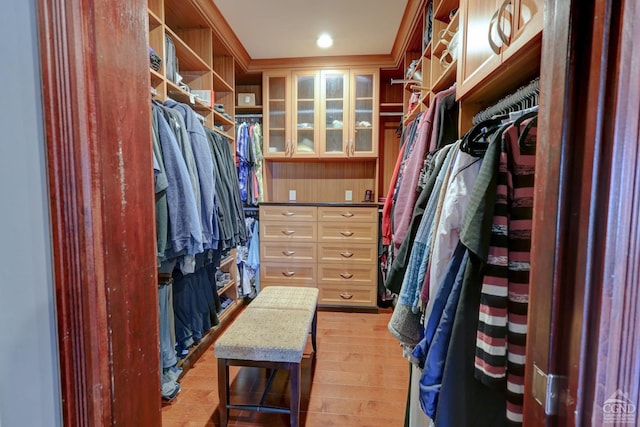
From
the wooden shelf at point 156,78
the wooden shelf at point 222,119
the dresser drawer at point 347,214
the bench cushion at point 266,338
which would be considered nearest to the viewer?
the bench cushion at point 266,338

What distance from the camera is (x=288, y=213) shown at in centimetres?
293

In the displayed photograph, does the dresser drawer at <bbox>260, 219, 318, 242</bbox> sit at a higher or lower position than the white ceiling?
lower

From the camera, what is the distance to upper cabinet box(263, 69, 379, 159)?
9.87ft

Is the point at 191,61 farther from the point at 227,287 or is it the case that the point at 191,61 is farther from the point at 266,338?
the point at 266,338

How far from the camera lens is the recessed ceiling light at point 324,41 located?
2.52 meters

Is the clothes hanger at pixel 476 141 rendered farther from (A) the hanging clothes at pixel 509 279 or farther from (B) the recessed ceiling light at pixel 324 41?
(B) the recessed ceiling light at pixel 324 41

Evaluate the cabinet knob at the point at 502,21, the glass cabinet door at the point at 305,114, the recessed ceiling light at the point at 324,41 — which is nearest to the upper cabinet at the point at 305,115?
the glass cabinet door at the point at 305,114

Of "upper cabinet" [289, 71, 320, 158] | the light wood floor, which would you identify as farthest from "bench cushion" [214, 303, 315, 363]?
"upper cabinet" [289, 71, 320, 158]

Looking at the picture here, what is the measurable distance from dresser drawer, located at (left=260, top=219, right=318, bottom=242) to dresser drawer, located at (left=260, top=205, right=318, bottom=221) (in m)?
0.04

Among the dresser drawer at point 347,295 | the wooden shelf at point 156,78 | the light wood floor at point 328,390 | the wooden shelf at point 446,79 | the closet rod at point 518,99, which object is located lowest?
the light wood floor at point 328,390

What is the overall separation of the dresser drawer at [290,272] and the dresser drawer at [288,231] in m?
0.25

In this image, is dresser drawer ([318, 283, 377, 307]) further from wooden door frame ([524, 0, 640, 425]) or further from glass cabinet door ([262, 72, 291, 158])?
wooden door frame ([524, 0, 640, 425])

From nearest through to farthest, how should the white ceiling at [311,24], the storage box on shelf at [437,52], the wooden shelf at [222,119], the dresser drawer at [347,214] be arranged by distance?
the storage box on shelf at [437,52] → the white ceiling at [311,24] → the wooden shelf at [222,119] → the dresser drawer at [347,214]

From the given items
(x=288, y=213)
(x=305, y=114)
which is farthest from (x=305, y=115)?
(x=288, y=213)
